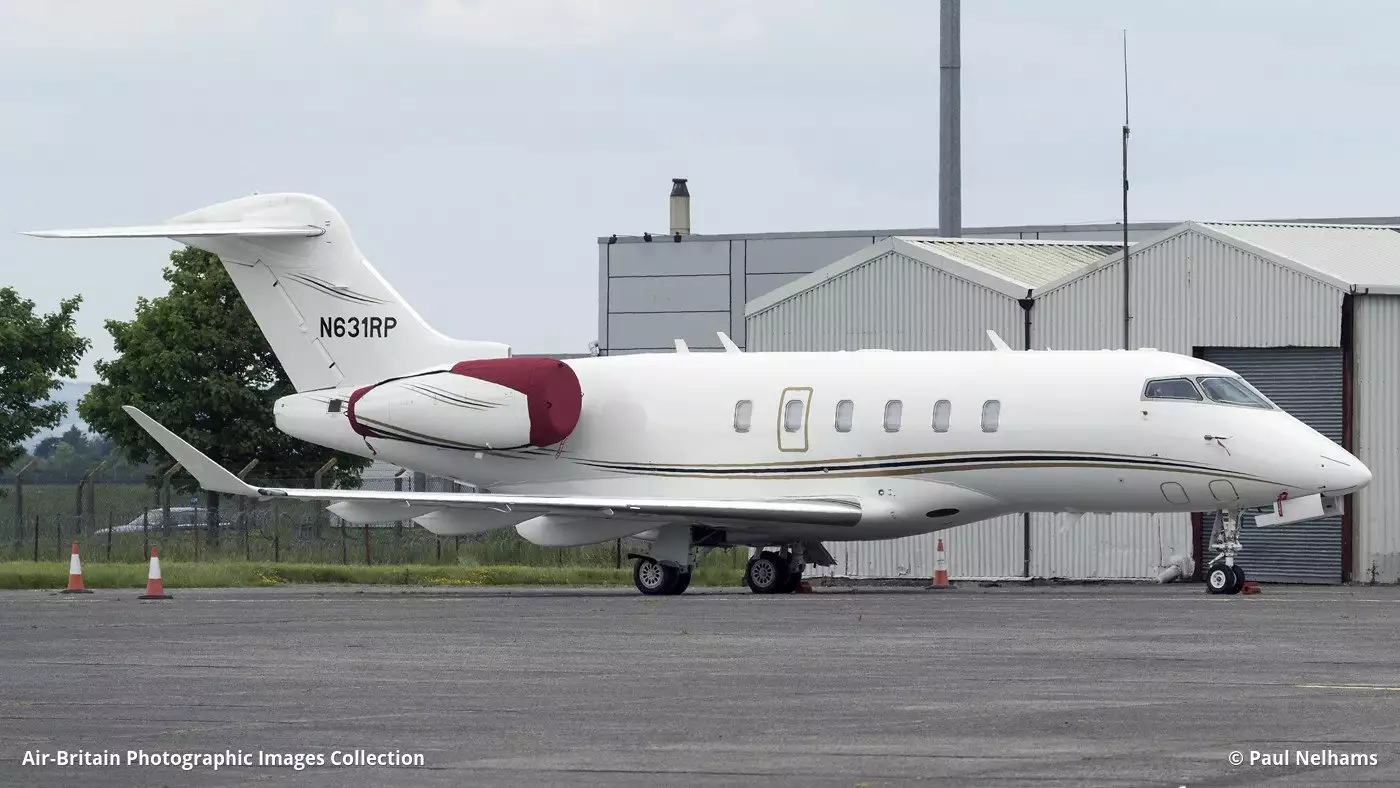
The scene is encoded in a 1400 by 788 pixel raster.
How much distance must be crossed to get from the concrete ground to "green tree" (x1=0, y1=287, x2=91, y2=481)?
34792mm

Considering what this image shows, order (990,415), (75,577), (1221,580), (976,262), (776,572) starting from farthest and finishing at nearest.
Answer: (976,262), (75,577), (776,572), (990,415), (1221,580)

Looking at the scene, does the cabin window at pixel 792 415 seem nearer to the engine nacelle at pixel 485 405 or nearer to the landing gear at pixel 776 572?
the landing gear at pixel 776 572

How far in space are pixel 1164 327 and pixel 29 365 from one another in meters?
34.4

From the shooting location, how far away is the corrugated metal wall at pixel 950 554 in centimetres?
3484

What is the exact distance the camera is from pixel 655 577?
94.9 ft

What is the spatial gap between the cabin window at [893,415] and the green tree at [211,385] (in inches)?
1120

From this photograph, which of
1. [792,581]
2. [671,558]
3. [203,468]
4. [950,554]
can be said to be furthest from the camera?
[950,554]

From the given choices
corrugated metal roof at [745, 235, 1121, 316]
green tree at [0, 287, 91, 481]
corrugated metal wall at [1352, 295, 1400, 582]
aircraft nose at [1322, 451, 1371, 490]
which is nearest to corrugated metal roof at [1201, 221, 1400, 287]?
corrugated metal wall at [1352, 295, 1400, 582]

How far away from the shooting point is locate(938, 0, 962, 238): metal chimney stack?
45344mm

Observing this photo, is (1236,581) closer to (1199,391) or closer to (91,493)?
(1199,391)

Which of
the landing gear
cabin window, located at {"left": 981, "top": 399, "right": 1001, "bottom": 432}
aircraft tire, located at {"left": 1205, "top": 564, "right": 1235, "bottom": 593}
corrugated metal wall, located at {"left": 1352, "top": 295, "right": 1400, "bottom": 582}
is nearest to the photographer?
aircraft tire, located at {"left": 1205, "top": 564, "right": 1235, "bottom": 593}

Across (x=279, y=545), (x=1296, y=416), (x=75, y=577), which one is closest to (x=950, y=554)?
(x=1296, y=416)

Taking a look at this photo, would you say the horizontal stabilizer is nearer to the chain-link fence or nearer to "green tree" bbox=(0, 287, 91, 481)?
the chain-link fence

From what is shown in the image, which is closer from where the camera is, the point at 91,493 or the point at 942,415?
the point at 942,415
